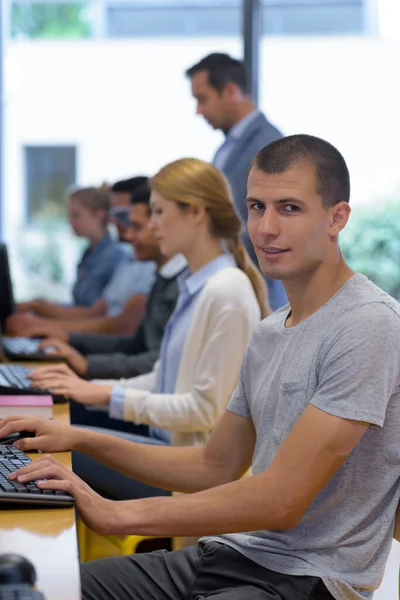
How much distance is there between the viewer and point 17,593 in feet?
3.10

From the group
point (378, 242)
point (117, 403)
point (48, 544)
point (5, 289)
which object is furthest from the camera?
point (378, 242)

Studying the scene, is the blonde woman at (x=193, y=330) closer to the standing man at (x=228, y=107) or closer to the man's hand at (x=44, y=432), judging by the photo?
the man's hand at (x=44, y=432)

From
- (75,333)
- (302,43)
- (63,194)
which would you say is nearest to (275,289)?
(75,333)

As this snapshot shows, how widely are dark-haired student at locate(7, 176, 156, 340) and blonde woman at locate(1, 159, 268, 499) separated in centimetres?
96

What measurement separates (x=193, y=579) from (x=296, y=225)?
584mm

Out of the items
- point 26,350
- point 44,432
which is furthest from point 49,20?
point 44,432

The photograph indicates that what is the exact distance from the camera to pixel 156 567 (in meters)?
1.69

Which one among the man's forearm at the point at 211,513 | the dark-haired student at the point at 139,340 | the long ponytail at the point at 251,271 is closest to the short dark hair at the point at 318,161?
the man's forearm at the point at 211,513

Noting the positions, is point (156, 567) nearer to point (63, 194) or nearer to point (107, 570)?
point (107, 570)

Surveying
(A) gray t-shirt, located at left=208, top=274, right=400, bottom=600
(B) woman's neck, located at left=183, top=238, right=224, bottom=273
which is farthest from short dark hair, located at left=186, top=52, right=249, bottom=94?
(A) gray t-shirt, located at left=208, top=274, right=400, bottom=600

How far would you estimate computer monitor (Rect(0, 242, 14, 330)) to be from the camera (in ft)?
12.6

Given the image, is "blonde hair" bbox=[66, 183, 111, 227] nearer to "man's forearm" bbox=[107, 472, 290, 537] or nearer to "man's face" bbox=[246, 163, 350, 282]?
"man's face" bbox=[246, 163, 350, 282]

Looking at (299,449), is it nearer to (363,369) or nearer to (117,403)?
(363,369)

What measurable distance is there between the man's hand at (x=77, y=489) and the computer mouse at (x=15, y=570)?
1.27 feet
